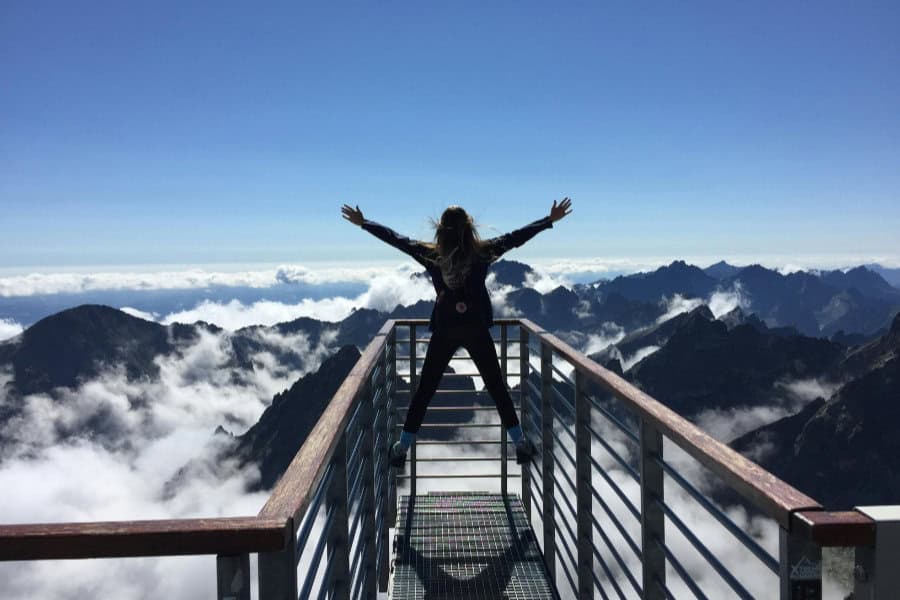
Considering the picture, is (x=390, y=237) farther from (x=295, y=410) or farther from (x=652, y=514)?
(x=295, y=410)

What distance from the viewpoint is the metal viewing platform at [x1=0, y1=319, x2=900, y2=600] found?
1.43 m

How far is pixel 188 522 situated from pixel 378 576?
357cm

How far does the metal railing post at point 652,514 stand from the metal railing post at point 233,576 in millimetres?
1538

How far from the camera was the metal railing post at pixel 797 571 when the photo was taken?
1461 millimetres

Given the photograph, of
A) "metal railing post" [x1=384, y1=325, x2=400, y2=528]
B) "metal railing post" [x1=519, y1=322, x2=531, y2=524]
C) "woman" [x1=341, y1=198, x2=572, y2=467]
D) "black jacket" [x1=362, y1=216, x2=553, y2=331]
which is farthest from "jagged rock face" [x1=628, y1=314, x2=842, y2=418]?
"black jacket" [x1=362, y1=216, x2=553, y2=331]

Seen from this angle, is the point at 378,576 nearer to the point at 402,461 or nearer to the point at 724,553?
the point at 402,461

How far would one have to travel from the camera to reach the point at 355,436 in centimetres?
443

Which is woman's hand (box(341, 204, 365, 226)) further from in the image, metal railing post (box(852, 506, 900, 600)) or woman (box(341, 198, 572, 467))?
metal railing post (box(852, 506, 900, 600))

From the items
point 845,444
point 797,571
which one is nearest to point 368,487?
point 797,571

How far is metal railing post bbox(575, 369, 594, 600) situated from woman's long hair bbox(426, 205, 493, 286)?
3.55ft

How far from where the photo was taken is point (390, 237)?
455cm

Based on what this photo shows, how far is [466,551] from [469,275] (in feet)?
7.95

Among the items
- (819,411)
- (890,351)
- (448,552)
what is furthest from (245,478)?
(448,552)

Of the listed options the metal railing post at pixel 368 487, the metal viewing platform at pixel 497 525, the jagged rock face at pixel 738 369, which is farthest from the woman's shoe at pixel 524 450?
the jagged rock face at pixel 738 369
